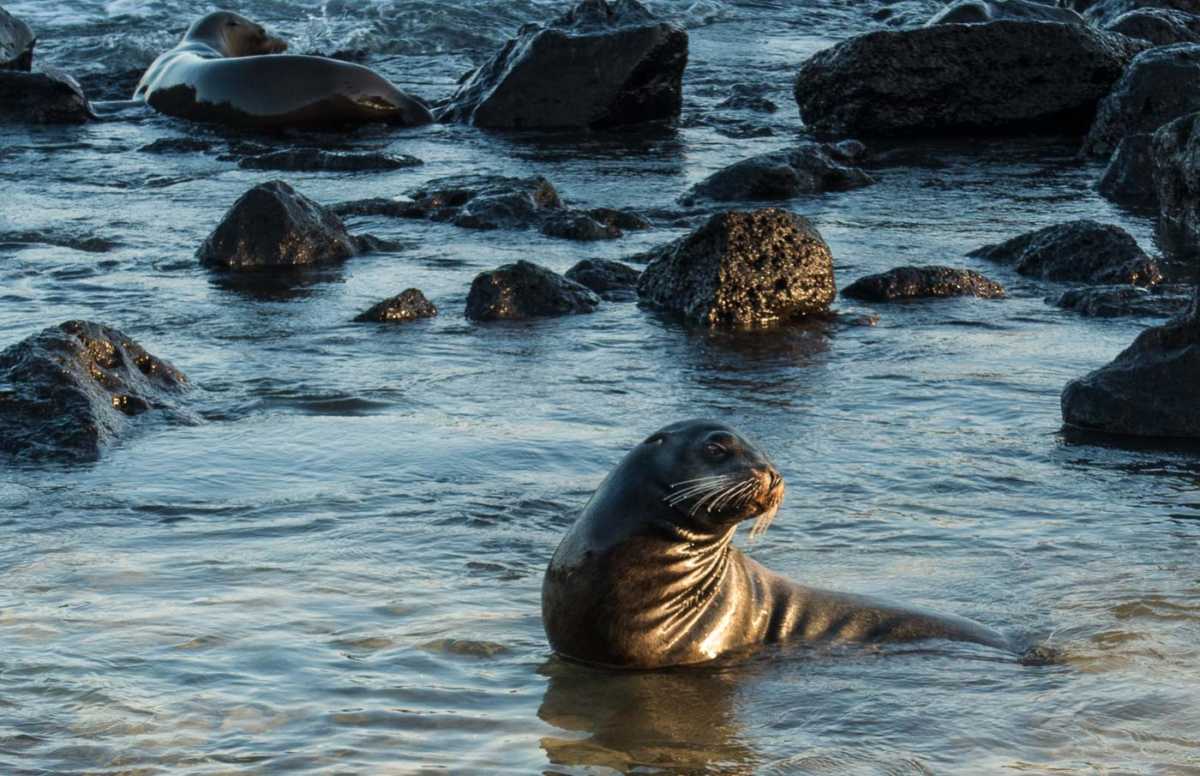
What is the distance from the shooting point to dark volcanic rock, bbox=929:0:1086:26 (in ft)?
69.3

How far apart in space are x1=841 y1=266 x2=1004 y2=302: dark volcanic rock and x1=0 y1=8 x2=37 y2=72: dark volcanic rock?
476 inches

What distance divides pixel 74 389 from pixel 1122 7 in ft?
61.7

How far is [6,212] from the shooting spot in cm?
1551

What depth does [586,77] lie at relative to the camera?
20.2 m

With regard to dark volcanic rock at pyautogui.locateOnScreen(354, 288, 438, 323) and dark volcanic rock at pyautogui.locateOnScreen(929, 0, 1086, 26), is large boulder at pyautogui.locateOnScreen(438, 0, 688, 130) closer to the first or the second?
dark volcanic rock at pyautogui.locateOnScreen(929, 0, 1086, 26)

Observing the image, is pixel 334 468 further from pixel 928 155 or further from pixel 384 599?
pixel 928 155

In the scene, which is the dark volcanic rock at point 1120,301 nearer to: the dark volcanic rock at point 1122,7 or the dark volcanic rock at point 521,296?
the dark volcanic rock at point 521,296

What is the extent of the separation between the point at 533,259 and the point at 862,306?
2594 millimetres

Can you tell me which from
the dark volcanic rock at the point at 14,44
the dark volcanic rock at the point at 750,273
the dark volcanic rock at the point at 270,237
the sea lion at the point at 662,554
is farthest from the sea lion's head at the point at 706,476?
the dark volcanic rock at the point at 14,44

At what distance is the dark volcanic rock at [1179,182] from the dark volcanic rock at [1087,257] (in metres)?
1.03

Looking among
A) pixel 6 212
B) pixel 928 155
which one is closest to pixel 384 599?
pixel 6 212

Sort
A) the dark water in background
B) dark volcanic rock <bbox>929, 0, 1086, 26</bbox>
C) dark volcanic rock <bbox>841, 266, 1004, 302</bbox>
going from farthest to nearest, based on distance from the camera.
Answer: dark volcanic rock <bbox>929, 0, 1086, 26</bbox> → dark volcanic rock <bbox>841, 266, 1004, 302</bbox> → the dark water in background

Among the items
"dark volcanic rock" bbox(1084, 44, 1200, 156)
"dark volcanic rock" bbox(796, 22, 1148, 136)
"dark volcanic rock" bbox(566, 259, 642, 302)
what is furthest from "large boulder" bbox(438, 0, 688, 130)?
"dark volcanic rock" bbox(566, 259, 642, 302)

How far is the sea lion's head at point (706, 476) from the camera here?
20.0 ft
